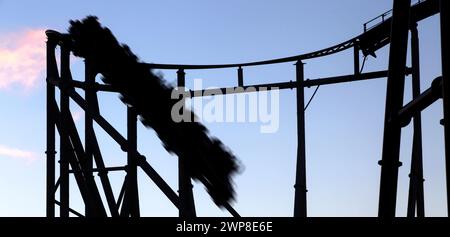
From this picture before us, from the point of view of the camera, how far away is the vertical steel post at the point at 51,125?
14156 mm

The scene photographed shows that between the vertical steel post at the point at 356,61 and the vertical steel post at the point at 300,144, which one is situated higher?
the vertical steel post at the point at 356,61

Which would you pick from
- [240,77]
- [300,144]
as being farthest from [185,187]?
[240,77]

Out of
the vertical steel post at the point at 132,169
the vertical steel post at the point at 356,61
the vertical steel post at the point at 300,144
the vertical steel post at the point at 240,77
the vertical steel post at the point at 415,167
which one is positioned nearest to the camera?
the vertical steel post at the point at 415,167

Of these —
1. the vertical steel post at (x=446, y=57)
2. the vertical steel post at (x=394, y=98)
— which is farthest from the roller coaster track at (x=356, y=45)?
the vertical steel post at (x=446, y=57)

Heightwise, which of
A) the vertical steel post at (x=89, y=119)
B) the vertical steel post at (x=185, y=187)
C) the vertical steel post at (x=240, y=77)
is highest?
the vertical steel post at (x=240, y=77)

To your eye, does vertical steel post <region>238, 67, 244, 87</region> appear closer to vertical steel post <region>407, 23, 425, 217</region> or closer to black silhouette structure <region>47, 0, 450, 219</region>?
black silhouette structure <region>47, 0, 450, 219</region>

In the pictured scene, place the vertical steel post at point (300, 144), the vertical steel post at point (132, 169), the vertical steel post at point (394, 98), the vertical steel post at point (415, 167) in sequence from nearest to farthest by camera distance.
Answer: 1. the vertical steel post at point (394, 98)
2. the vertical steel post at point (415, 167)
3. the vertical steel post at point (132, 169)
4. the vertical steel post at point (300, 144)

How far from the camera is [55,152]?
14.2 m

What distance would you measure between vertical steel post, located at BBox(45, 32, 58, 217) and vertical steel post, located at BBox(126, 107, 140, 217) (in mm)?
1608

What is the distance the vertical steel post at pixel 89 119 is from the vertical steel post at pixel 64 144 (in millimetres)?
408

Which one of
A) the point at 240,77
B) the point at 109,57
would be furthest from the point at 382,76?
the point at 109,57

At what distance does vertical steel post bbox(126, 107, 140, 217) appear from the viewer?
1377 cm

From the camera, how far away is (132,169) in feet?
45.4

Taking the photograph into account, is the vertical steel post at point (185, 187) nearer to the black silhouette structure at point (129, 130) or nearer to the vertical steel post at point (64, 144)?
the black silhouette structure at point (129, 130)
